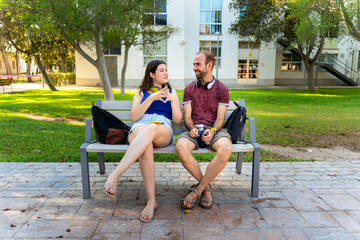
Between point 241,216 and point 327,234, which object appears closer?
point 327,234

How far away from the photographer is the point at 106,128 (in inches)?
134

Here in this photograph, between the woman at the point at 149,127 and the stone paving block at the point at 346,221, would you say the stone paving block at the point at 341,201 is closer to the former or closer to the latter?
the stone paving block at the point at 346,221

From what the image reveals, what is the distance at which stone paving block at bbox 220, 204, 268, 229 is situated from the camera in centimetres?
281

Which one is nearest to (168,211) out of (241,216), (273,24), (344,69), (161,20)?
(241,216)

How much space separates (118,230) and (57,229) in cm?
54

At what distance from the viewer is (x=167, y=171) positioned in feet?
14.1

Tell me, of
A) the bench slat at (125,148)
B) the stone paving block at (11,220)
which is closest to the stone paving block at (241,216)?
the bench slat at (125,148)

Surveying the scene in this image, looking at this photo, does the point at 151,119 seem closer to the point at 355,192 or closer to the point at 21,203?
the point at 21,203

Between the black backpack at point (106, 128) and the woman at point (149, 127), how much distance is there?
162 mm

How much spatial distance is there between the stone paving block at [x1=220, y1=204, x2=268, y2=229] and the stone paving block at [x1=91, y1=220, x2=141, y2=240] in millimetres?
839

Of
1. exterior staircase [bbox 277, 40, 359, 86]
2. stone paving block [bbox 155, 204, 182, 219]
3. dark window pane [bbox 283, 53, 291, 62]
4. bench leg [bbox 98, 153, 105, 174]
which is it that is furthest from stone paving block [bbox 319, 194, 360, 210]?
dark window pane [bbox 283, 53, 291, 62]

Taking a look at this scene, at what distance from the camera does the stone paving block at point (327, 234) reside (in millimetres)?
2582

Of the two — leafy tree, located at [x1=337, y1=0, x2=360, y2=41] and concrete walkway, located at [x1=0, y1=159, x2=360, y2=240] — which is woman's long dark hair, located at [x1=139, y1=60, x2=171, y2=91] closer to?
concrete walkway, located at [x1=0, y1=159, x2=360, y2=240]

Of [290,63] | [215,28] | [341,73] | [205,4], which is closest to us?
[205,4]
